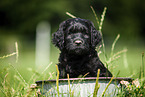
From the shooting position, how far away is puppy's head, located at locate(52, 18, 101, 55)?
9.40 feet

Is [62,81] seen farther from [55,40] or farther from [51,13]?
[51,13]

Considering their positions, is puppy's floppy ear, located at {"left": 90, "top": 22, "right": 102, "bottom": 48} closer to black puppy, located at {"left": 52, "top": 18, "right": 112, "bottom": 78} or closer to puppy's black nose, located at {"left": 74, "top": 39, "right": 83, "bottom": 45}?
black puppy, located at {"left": 52, "top": 18, "right": 112, "bottom": 78}

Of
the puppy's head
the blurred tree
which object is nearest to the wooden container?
the puppy's head

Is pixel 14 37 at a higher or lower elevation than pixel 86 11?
lower

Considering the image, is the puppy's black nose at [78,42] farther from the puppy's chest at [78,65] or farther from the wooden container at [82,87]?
the wooden container at [82,87]

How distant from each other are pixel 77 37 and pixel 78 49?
0.53 feet

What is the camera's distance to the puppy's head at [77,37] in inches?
113

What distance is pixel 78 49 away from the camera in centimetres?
285

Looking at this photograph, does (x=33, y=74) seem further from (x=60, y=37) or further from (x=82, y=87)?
(x=82, y=87)

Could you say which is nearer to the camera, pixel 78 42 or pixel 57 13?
pixel 78 42

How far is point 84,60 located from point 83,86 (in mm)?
674

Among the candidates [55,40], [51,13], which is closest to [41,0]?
[51,13]

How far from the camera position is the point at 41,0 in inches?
1184

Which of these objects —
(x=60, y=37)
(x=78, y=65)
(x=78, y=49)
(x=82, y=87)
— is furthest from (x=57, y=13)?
(x=82, y=87)
